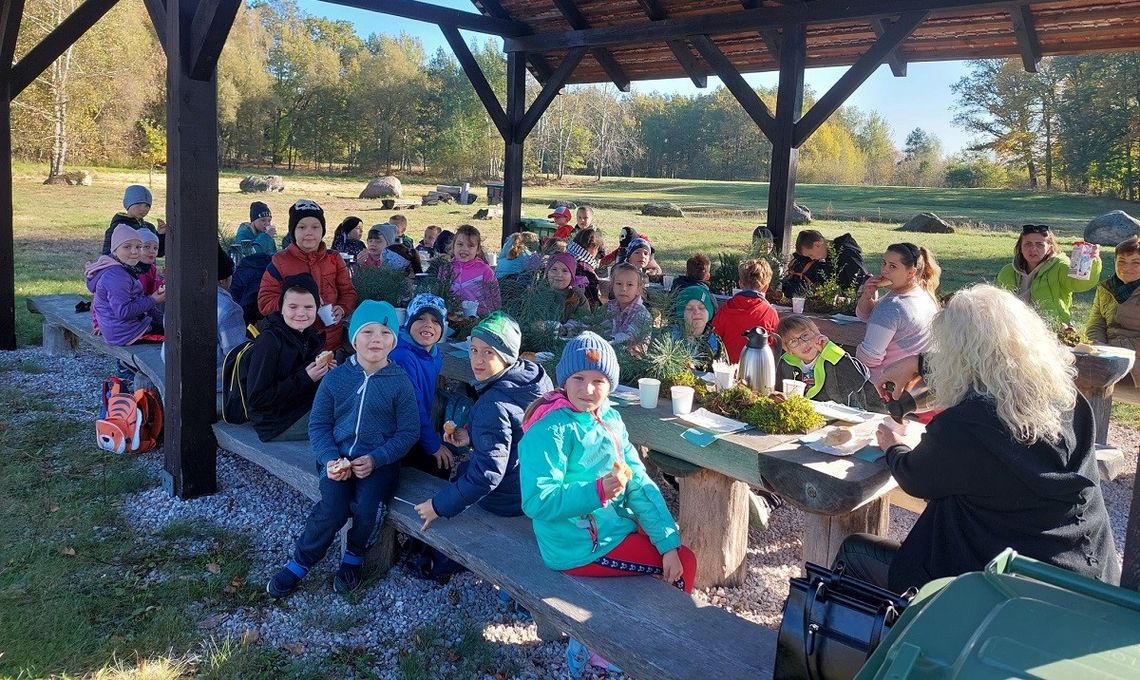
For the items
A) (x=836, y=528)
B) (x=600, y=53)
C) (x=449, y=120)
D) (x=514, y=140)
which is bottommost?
(x=836, y=528)

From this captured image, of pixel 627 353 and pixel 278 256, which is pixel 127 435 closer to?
pixel 278 256

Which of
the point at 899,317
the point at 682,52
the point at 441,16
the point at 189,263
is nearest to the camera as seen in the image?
the point at 189,263

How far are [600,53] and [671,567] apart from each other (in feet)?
26.0

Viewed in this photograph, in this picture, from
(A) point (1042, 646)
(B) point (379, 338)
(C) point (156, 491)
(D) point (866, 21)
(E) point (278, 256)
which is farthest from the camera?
(D) point (866, 21)

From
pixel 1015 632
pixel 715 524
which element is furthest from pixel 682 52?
pixel 1015 632

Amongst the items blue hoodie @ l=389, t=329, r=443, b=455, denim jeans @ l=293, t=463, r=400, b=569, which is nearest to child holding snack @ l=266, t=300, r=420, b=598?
denim jeans @ l=293, t=463, r=400, b=569

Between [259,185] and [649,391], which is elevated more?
[259,185]

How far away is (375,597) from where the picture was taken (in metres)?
3.50

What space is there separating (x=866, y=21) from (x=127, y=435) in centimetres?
691

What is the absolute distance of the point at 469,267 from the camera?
619cm

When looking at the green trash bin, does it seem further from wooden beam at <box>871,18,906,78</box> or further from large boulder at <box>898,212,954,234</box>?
large boulder at <box>898,212,954,234</box>

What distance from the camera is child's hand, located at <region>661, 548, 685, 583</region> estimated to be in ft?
9.18

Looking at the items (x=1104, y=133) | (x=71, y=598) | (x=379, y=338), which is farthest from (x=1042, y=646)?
(x=1104, y=133)

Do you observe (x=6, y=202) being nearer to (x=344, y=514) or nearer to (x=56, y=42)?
(x=56, y=42)
